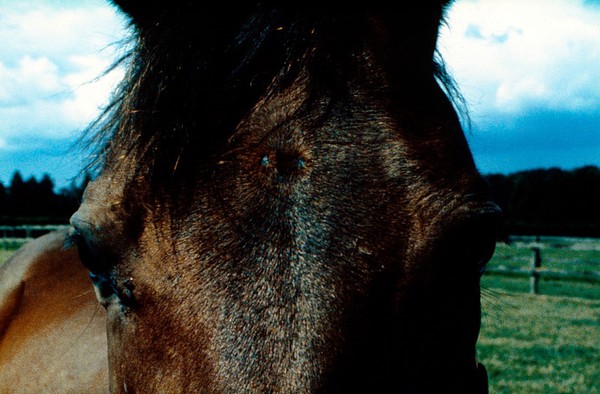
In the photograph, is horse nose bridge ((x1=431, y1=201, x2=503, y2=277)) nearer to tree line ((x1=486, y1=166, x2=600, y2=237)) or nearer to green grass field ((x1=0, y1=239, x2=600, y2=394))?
green grass field ((x1=0, y1=239, x2=600, y2=394))

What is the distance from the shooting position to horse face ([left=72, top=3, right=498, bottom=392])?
1.16m

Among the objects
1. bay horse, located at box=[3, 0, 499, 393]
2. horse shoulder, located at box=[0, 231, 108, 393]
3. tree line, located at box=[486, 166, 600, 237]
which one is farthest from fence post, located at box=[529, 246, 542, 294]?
bay horse, located at box=[3, 0, 499, 393]

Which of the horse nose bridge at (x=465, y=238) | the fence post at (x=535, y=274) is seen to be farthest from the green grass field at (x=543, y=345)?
the horse nose bridge at (x=465, y=238)

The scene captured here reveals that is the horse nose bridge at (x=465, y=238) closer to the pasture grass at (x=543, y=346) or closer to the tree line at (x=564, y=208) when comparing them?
the pasture grass at (x=543, y=346)

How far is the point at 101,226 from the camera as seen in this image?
1472 millimetres

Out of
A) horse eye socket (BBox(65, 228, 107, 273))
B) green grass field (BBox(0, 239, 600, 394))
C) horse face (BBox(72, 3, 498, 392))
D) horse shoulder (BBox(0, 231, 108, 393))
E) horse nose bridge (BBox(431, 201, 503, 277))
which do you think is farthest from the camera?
green grass field (BBox(0, 239, 600, 394))

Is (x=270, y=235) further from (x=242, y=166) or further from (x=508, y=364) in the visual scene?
(x=508, y=364)

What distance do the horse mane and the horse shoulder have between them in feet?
4.37

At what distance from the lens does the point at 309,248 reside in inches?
Answer: 47.4

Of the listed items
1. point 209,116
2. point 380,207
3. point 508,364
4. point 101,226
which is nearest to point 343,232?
point 380,207

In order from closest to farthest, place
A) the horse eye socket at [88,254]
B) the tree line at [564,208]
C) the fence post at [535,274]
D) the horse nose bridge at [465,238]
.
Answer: the horse nose bridge at [465,238] < the horse eye socket at [88,254] < the fence post at [535,274] < the tree line at [564,208]

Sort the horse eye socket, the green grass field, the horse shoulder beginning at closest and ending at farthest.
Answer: the horse eye socket < the horse shoulder < the green grass field

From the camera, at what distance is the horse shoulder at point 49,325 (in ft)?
8.98

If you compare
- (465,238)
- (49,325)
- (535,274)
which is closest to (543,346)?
(535,274)
